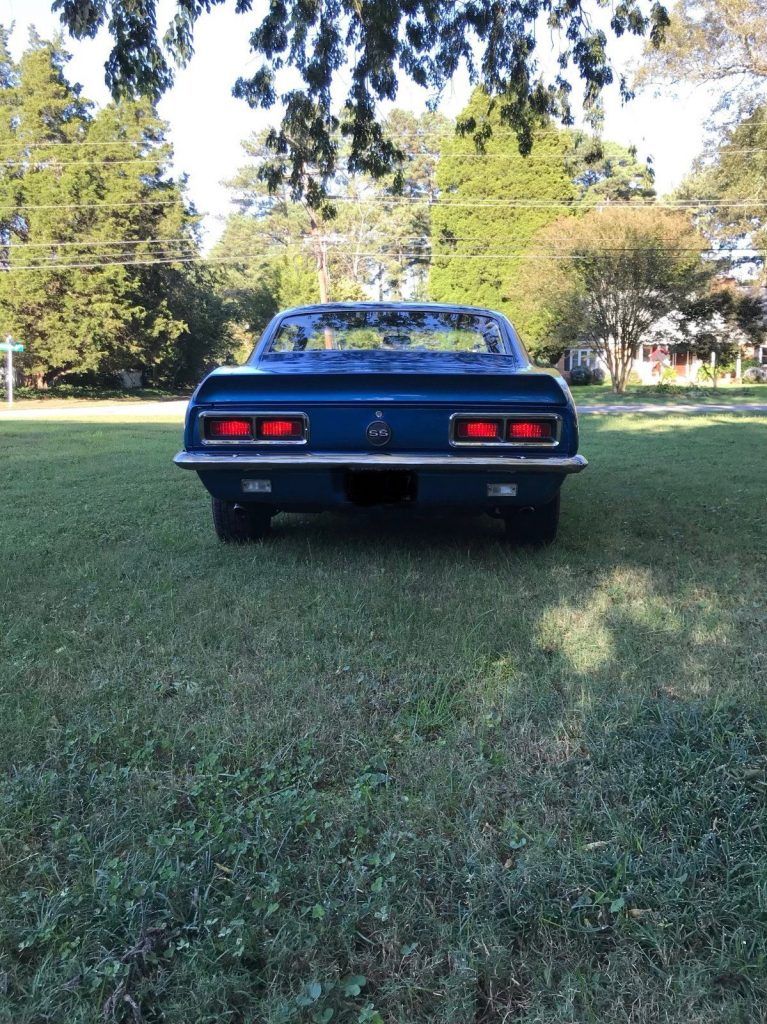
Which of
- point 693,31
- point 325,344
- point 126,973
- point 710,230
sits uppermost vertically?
point 693,31

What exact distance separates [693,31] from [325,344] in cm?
1746

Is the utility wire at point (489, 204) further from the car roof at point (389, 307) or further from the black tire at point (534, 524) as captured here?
the black tire at point (534, 524)

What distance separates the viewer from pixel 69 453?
10.0m

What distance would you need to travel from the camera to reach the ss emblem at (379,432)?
144 inches

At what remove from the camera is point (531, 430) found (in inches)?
144

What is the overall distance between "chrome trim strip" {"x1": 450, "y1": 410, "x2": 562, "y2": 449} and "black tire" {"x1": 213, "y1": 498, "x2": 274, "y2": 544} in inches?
50.4

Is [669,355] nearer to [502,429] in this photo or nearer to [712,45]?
[712,45]

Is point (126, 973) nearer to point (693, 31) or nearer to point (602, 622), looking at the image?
point (602, 622)

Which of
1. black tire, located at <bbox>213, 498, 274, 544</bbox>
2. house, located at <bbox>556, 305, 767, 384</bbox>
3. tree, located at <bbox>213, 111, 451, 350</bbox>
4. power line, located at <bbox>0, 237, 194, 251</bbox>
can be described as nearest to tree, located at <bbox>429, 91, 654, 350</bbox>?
tree, located at <bbox>213, 111, 451, 350</bbox>

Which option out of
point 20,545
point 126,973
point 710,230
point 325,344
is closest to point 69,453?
point 20,545

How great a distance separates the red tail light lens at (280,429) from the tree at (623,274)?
2157cm

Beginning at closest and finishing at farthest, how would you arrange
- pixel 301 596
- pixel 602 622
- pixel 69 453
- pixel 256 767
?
pixel 256 767, pixel 602 622, pixel 301 596, pixel 69 453

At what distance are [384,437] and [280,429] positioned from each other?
1.68ft

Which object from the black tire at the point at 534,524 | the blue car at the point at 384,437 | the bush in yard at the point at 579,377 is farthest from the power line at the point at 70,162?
the black tire at the point at 534,524
